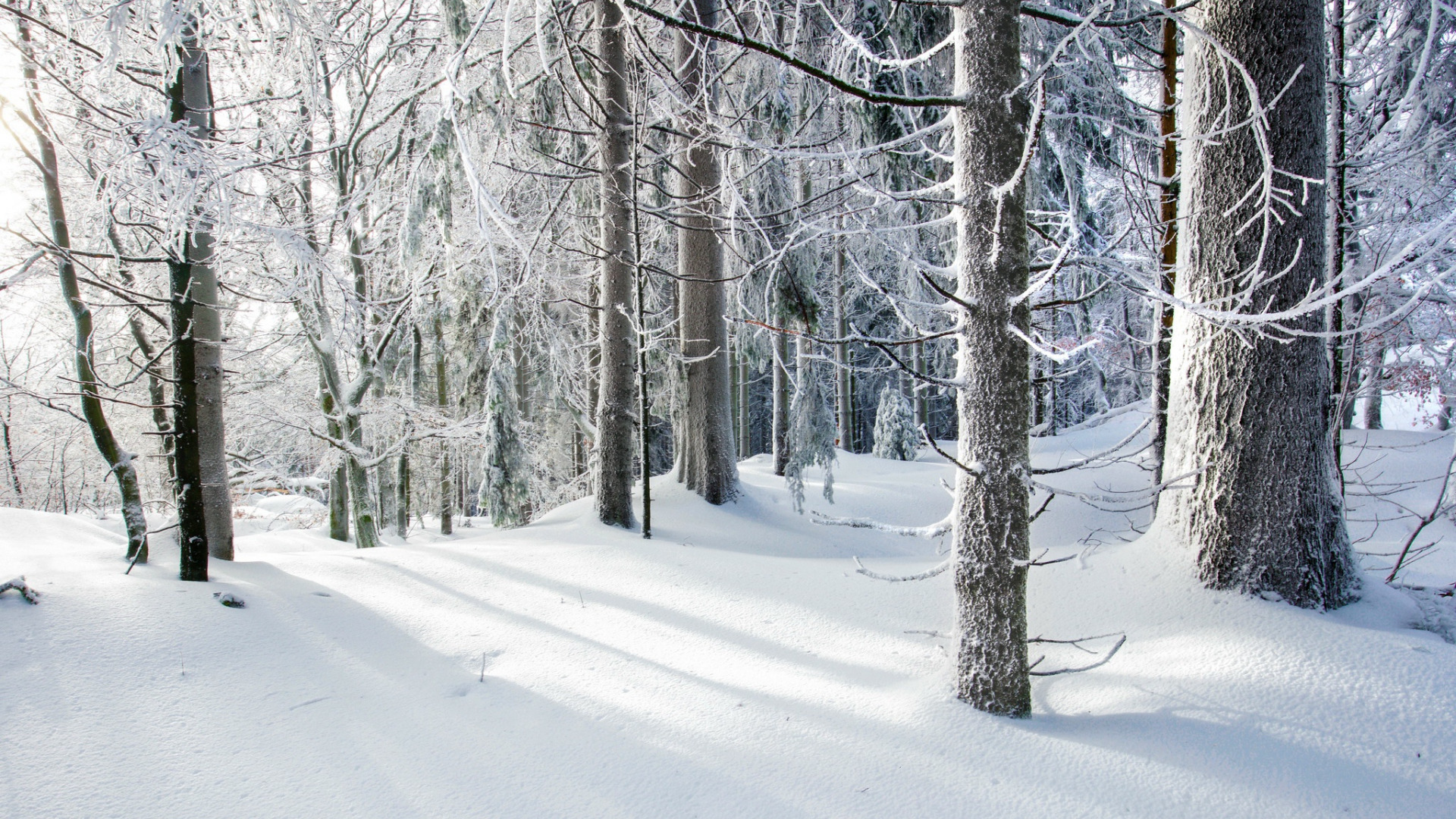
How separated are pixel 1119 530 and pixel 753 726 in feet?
20.8

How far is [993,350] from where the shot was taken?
263 centimetres

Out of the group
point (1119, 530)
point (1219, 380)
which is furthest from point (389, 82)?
point (1119, 530)

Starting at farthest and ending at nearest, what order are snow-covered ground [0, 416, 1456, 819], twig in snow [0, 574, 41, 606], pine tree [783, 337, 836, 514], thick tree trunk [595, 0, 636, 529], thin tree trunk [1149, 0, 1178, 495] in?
pine tree [783, 337, 836, 514], thick tree trunk [595, 0, 636, 529], thin tree trunk [1149, 0, 1178, 495], twig in snow [0, 574, 41, 606], snow-covered ground [0, 416, 1456, 819]

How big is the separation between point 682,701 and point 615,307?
4612 mm

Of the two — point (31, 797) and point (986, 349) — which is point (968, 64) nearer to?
point (986, 349)

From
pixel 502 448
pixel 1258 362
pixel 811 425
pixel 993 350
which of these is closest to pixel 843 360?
pixel 811 425

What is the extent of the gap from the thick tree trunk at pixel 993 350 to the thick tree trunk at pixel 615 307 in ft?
14.1

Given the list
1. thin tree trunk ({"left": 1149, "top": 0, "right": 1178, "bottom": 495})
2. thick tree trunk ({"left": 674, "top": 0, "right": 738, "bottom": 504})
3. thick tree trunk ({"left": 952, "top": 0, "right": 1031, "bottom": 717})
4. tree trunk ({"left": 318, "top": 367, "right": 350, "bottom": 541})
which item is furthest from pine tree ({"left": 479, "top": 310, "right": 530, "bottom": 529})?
thin tree trunk ({"left": 1149, "top": 0, "right": 1178, "bottom": 495})

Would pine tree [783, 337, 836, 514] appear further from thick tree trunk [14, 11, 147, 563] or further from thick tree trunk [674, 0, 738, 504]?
thick tree trunk [14, 11, 147, 563]

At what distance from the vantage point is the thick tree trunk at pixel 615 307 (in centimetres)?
660

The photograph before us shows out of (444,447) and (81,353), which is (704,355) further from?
(444,447)

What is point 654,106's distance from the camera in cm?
660

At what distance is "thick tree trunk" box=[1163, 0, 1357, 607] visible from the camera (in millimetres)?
3402

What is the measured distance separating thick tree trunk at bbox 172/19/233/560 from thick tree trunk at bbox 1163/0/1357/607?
6.10 metres
